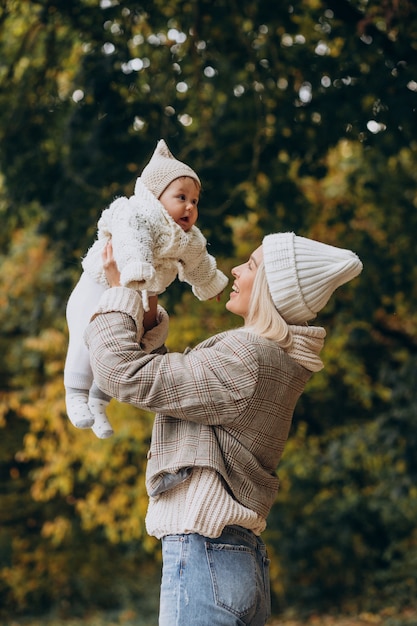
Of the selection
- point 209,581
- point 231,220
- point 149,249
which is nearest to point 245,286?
point 149,249

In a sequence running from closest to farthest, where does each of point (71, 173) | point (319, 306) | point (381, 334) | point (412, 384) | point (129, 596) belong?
point (319, 306) < point (71, 173) < point (412, 384) < point (381, 334) < point (129, 596)

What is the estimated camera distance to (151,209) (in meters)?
2.36

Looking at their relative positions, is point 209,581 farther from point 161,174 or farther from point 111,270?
point 161,174

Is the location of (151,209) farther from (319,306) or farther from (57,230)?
(57,230)

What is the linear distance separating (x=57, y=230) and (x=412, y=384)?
257cm

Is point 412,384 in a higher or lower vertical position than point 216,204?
lower

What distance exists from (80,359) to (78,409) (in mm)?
124

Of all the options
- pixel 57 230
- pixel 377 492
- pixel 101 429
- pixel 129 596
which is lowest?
pixel 129 596

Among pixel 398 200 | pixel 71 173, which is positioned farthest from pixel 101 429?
pixel 398 200

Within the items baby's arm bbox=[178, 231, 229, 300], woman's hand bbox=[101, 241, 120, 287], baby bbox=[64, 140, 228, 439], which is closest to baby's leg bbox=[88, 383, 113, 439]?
baby bbox=[64, 140, 228, 439]

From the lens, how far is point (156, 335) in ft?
7.84

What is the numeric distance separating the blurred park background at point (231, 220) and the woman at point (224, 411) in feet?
7.64

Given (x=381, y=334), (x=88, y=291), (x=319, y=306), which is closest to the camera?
(x=319, y=306)

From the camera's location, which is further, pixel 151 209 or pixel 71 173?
pixel 71 173
